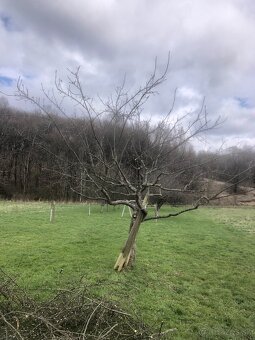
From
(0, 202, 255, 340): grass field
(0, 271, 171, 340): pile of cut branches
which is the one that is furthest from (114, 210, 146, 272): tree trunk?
(0, 271, 171, 340): pile of cut branches

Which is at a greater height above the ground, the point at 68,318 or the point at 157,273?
the point at 68,318

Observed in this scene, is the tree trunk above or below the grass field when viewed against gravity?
above

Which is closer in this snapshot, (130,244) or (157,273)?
(130,244)

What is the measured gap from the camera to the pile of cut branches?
349cm

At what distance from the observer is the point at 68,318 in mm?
3898

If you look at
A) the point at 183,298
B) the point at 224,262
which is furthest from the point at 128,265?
the point at 224,262

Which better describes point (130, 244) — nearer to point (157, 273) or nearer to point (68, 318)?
point (157, 273)

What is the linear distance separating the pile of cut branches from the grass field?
387 millimetres

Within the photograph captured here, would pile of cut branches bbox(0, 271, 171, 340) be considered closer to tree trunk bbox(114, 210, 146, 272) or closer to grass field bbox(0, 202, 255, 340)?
grass field bbox(0, 202, 255, 340)

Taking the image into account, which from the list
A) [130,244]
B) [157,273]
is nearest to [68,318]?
[130,244]

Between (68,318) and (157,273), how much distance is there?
157 inches

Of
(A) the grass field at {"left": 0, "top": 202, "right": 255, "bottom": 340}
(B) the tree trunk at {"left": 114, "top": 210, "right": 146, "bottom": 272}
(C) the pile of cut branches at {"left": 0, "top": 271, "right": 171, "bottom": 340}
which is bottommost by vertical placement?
(A) the grass field at {"left": 0, "top": 202, "right": 255, "bottom": 340}

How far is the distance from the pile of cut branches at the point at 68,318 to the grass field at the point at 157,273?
0.39 m

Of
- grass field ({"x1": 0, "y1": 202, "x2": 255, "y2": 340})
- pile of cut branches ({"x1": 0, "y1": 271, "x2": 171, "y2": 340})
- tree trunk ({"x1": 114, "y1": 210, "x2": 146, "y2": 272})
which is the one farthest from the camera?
tree trunk ({"x1": 114, "y1": 210, "x2": 146, "y2": 272})
